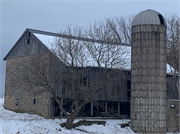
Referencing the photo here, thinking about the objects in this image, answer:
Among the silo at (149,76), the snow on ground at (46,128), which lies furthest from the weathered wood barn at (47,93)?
the snow on ground at (46,128)

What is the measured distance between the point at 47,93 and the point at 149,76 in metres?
8.86

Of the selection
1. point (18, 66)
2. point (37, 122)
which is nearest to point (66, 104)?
point (37, 122)

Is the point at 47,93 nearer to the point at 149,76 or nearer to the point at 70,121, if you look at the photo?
the point at 70,121

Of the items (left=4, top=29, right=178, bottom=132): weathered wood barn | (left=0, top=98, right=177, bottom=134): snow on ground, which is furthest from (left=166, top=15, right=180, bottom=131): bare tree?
(left=0, top=98, right=177, bottom=134): snow on ground

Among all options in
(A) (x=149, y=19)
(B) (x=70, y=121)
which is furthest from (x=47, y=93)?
(A) (x=149, y=19)

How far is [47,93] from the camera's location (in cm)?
2350

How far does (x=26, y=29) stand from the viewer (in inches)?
1049

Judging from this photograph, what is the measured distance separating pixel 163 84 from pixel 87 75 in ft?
21.0

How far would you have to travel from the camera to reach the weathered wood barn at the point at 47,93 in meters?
23.0

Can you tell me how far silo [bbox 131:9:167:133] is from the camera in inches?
766

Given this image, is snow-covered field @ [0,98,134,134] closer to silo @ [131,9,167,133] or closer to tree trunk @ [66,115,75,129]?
tree trunk @ [66,115,75,129]

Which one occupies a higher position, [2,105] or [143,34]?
[143,34]

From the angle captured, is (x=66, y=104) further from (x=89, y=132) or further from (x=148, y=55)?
(x=148, y=55)

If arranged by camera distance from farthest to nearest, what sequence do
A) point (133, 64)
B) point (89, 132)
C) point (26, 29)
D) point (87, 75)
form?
point (26, 29), point (87, 75), point (133, 64), point (89, 132)
